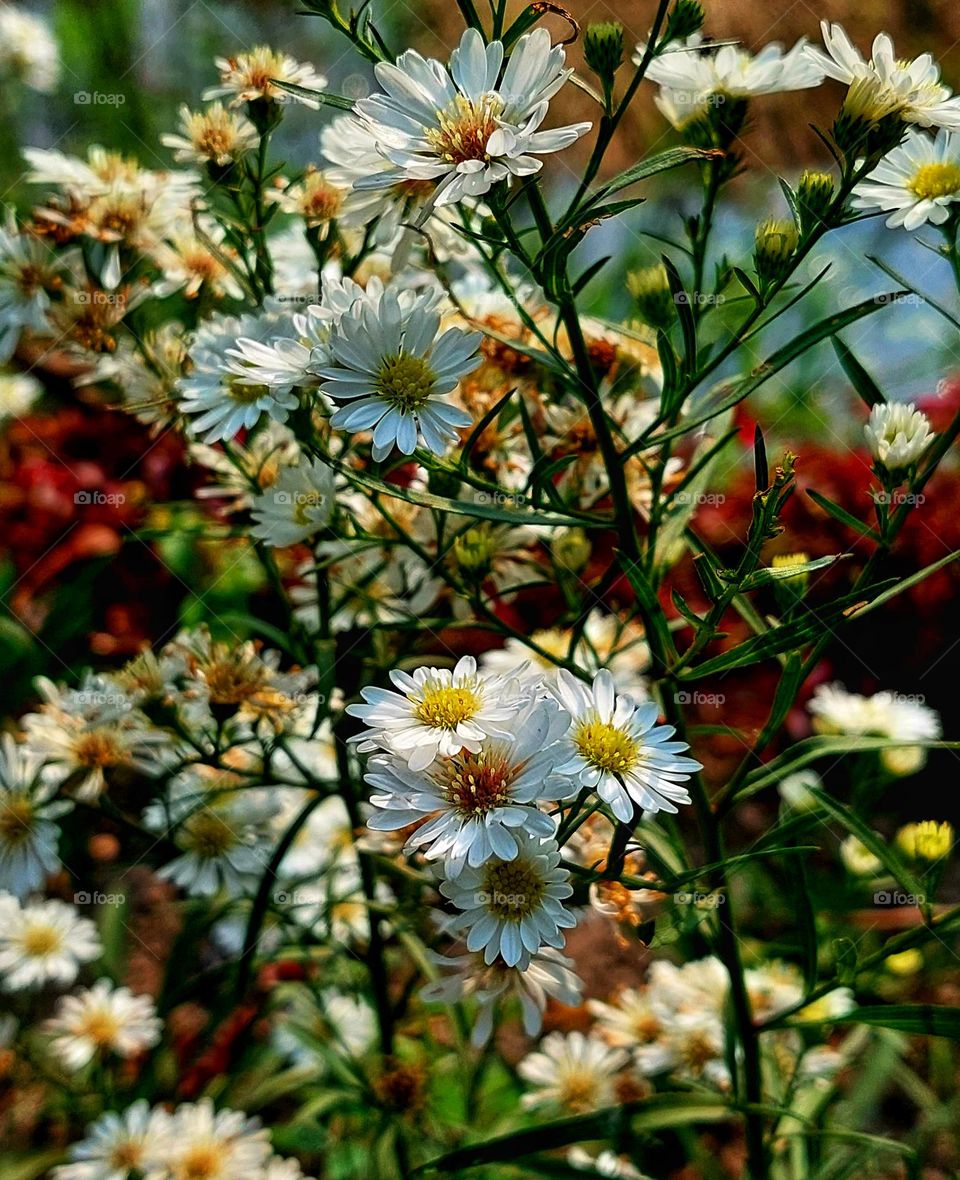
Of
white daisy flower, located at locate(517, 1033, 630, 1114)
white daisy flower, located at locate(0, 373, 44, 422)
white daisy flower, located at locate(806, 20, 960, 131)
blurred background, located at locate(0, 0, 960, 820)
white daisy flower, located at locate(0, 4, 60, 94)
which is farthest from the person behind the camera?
white daisy flower, located at locate(0, 4, 60, 94)

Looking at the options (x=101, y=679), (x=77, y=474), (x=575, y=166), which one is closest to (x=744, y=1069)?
(x=101, y=679)

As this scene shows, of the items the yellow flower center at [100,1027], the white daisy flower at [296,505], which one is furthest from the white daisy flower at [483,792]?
the yellow flower center at [100,1027]

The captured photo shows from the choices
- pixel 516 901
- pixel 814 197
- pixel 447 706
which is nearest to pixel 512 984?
pixel 516 901

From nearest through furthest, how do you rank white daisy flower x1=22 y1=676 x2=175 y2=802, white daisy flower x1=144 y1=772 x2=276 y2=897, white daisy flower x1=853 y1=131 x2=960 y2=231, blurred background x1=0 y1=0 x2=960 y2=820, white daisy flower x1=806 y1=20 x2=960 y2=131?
white daisy flower x1=806 y1=20 x2=960 y2=131
white daisy flower x1=853 y1=131 x2=960 y2=231
white daisy flower x1=22 y1=676 x2=175 y2=802
white daisy flower x1=144 y1=772 x2=276 y2=897
blurred background x1=0 y1=0 x2=960 y2=820

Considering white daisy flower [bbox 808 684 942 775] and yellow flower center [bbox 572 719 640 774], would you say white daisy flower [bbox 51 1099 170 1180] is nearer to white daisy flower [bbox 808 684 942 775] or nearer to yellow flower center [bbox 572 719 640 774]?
yellow flower center [bbox 572 719 640 774]

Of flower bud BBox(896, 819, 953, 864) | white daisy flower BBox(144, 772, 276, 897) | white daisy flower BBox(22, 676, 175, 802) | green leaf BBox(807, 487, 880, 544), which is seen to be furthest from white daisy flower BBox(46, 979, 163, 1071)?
green leaf BBox(807, 487, 880, 544)

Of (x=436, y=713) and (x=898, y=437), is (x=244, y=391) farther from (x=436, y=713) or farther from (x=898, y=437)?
(x=898, y=437)
